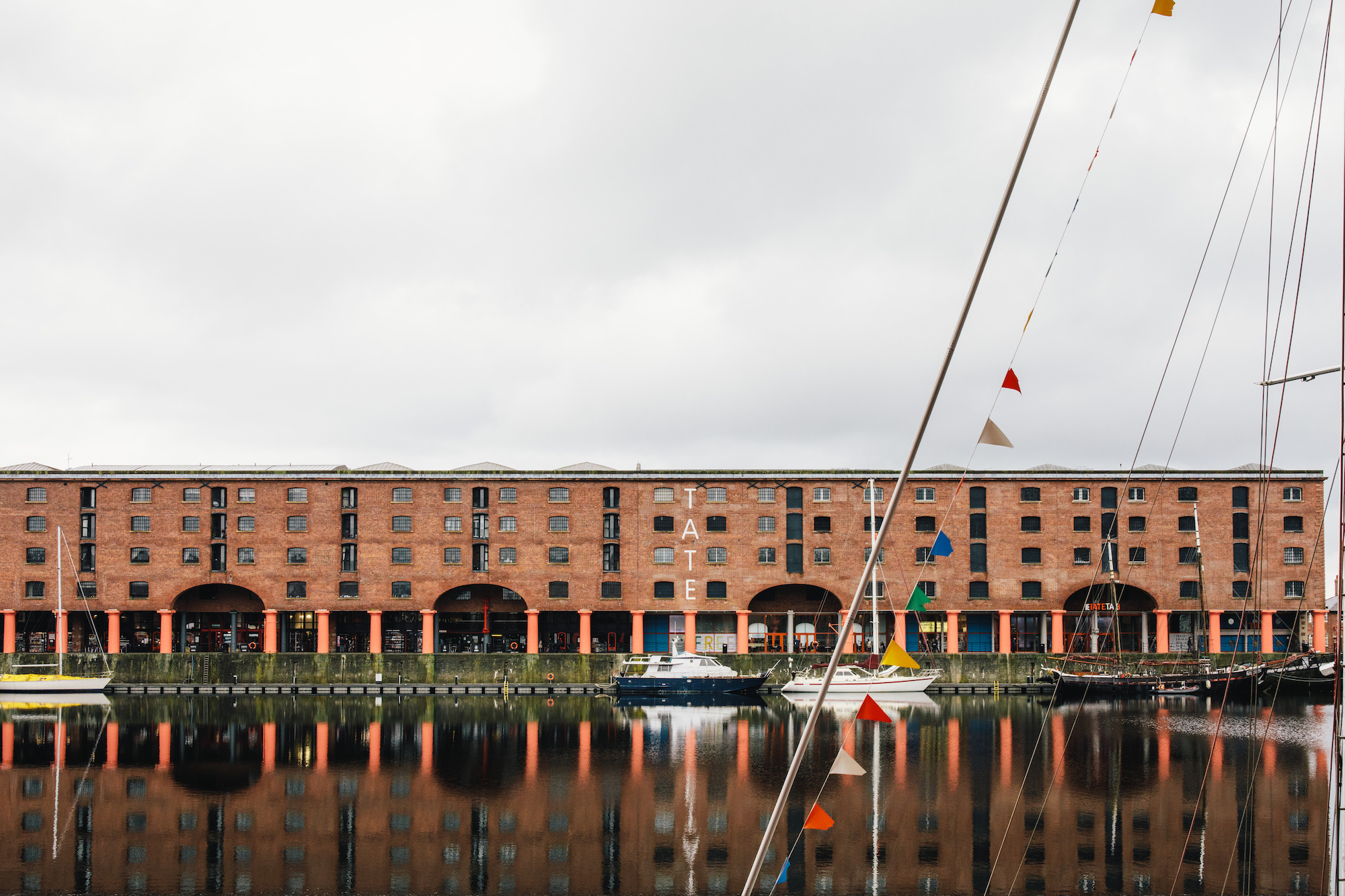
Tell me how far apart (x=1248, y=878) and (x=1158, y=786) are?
10.9 meters

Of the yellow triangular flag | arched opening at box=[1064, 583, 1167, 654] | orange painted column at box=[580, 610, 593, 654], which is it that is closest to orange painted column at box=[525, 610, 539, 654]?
orange painted column at box=[580, 610, 593, 654]

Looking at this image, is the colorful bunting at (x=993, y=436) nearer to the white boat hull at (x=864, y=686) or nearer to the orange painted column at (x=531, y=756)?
the orange painted column at (x=531, y=756)

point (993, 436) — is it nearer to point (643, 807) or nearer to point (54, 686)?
point (643, 807)

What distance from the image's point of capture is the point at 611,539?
215 feet

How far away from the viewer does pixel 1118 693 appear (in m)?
56.9

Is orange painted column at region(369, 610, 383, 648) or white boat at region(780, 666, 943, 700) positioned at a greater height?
orange painted column at region(369, 610, 383, 648)

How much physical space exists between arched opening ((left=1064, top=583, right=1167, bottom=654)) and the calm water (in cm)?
2071

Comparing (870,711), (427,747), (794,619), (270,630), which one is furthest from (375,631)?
(870,711)

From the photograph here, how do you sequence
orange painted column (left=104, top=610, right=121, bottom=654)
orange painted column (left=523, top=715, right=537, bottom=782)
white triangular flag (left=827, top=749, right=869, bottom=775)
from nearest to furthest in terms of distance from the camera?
white triangular flag (left=827, top=749, right=869, bottom=775) → orange painted column (left=523, top=715, right=537, bottom=782) → orange painted column (left=104, top=610, right=121, bottom=654)

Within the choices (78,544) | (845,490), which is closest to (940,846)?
(845,490)

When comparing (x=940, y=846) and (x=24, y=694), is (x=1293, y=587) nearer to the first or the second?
(x=940, y=846)

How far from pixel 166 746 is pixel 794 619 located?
40206 mm

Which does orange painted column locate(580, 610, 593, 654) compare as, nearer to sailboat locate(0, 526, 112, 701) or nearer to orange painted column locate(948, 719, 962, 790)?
orange painted column locate(948, 719, 962, 790)

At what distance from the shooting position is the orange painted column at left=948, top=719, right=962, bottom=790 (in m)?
29.8
